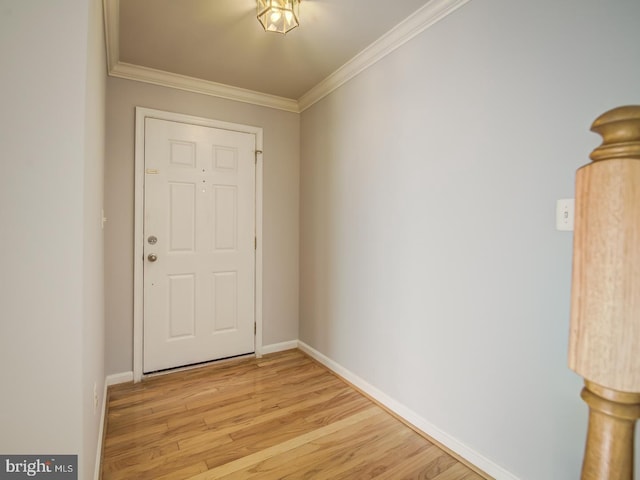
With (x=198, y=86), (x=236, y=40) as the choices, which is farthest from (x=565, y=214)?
(x=198, y=86)

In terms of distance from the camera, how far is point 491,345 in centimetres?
157

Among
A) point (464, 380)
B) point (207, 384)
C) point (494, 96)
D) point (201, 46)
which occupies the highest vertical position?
point (201, 46)

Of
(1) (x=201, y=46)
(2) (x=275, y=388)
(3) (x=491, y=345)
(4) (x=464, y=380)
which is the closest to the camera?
(3) (x=491, y=345)

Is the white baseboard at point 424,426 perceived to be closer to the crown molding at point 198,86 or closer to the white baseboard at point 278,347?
the white baseboard at point 278,347

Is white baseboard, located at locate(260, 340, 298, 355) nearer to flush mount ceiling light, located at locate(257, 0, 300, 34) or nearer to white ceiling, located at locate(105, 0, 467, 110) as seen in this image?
white ceiling, located at locate(105, 0, 467, 110)

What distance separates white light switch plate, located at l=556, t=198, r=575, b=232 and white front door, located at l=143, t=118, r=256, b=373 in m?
2.36

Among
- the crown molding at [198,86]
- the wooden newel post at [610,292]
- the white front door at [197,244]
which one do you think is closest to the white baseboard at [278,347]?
the white front door at [197,244]

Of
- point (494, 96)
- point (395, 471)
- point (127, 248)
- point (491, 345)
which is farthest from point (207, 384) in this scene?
point (494, 96)

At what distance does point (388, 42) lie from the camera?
2102 millimetres

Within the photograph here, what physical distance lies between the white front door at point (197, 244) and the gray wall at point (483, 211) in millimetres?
1073

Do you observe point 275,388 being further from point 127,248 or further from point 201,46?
point 201,46

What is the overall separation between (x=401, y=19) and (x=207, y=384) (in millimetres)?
2869

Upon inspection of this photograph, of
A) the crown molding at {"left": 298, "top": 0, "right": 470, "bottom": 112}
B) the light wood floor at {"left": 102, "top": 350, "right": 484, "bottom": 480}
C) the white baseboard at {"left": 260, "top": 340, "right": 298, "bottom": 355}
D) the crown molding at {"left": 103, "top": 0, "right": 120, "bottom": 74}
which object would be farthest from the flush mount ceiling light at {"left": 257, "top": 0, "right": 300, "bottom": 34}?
the white baseboard at {"left": 260, "top": 340, "right": 298, "bottom": 355}

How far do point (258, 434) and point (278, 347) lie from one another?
1.29 m
